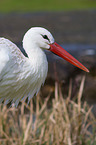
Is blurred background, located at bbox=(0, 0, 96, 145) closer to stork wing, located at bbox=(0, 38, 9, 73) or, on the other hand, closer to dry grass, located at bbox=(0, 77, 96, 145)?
dry grass, located at bbox=(0, 77, 96, 145)

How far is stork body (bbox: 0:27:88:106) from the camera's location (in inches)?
136

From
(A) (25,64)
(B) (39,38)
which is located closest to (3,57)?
(A) (25,64)

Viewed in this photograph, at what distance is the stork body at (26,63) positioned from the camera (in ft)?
11.3

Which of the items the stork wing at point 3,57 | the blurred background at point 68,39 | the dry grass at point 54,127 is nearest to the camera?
the stork wing at point 3,57

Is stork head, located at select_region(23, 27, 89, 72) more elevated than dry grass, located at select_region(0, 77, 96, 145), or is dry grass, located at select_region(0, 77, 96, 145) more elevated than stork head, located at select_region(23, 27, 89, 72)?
stork head, located at select_region(23, 27, 89, 72)

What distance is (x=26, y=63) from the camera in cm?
357

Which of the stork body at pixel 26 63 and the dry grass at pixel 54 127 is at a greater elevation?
the stork body at pixel 26 63

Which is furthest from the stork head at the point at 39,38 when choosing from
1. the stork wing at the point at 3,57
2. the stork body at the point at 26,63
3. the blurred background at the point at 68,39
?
the blurred background at the point at 68,39

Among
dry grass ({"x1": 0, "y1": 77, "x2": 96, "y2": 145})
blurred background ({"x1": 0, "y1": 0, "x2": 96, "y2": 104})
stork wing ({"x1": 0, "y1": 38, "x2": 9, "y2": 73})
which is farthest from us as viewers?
blurred background ({"x1": 0, "y1": 0, "x2": 96, "y2": 104})

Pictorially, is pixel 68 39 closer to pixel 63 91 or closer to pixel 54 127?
pixel 63 91

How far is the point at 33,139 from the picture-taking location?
4.36 metres

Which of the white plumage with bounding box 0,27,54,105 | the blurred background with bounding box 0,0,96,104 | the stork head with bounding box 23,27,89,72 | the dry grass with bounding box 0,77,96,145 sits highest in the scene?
the blurred background with bounding box 0,0,96,104

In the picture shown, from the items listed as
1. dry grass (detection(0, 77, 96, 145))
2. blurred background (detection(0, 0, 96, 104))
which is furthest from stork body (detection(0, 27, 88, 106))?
dry grass (detection(0, 77, 96, 145))

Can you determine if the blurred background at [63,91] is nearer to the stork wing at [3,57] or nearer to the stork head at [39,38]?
the stork head at [39,38]
